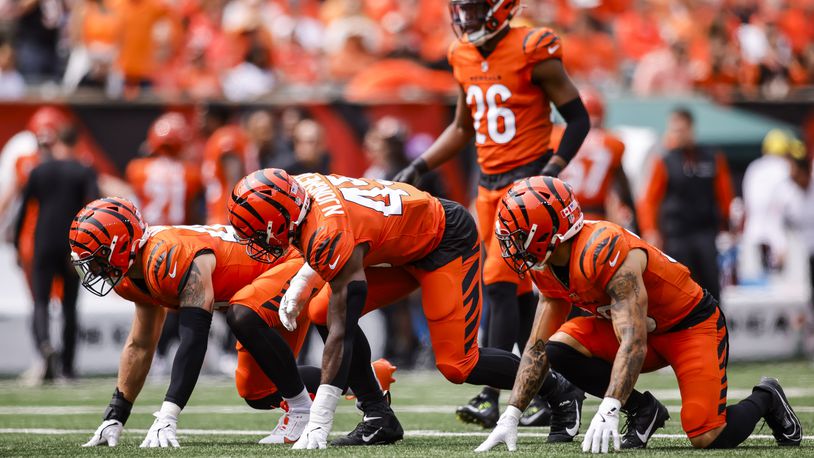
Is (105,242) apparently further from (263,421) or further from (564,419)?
(564,419)

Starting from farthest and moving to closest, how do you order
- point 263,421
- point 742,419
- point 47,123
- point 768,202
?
point 768,202 < point 47,123 < point 263,421 < point 742,419

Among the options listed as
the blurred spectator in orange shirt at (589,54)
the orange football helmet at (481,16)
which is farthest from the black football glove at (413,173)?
the blurred spectator in orange shirt at (589,54)

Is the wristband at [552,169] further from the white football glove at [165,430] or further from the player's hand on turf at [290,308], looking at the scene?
the white football glove at [165,430]

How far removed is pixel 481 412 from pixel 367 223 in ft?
4.50

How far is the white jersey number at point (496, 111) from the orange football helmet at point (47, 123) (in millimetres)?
5004

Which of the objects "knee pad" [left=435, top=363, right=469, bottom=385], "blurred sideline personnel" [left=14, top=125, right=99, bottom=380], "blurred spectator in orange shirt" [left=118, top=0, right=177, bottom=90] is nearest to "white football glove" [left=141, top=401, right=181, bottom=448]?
"knee pad" [left=435, top=363, right=469, bottom=385]

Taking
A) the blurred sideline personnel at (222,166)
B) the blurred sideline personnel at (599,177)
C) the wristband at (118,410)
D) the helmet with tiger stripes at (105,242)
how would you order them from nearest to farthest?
the helmet with tiger stripes at (105,242)
the wristband at (118,410)
the blurred sideline personnel at (599,177)
the blurred sideline personnel at (222,166)

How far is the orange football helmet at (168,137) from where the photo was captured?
1129 centimetres

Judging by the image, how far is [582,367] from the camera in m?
5.85

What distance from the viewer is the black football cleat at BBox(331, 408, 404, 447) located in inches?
238

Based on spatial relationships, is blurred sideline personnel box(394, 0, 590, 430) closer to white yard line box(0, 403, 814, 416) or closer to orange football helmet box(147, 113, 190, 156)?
white yard line box(0, 403, 814, 416)

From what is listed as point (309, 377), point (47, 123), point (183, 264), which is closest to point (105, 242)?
point (183, 264)

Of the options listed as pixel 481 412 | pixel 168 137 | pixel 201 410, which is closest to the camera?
pixel 481 412

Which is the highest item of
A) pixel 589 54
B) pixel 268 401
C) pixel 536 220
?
pixel 536 220
